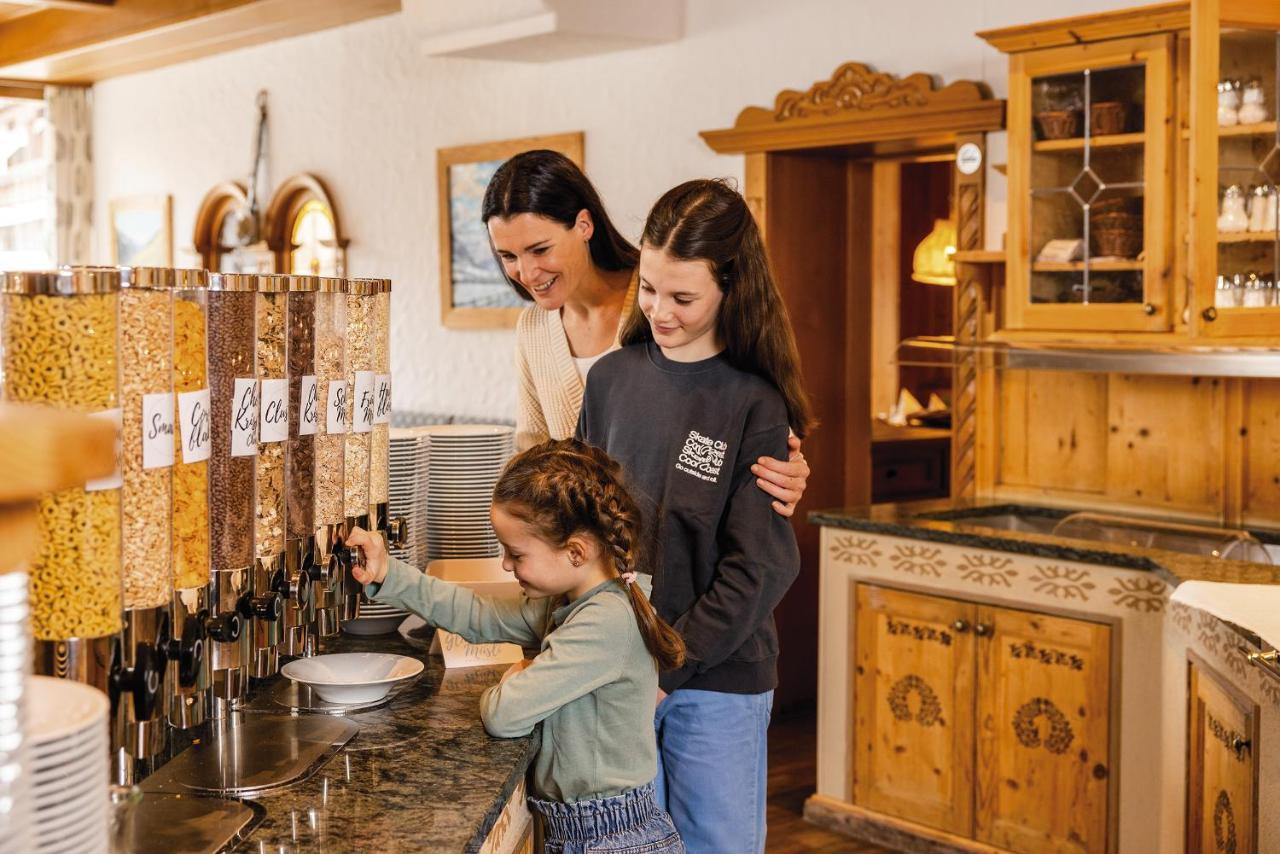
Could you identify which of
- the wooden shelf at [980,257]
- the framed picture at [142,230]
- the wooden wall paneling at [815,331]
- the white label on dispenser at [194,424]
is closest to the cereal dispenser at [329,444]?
the white label on dispenser at [194,424]

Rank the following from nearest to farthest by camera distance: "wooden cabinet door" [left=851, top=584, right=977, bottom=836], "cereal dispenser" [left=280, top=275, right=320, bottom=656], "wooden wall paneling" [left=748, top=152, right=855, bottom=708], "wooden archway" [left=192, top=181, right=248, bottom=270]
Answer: "cereal dispenser" [left=280, top=275, right=320, bottom=656] < "wooden cabinet door" [left=851, top=584, right=977, bottom=836] < "wooden wall paneling" [left=748, top=152, right=855, bottom=708] < "wooden archway" [left=192, top=181, right=248, bottom=270]

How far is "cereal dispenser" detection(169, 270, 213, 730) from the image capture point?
4.56 ft

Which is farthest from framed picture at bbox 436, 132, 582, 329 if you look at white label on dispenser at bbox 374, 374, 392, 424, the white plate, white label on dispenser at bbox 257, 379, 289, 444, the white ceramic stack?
the white ceramic stack

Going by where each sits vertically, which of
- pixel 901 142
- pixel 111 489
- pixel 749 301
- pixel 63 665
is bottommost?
pixel 63 665

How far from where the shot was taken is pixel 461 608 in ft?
6.68

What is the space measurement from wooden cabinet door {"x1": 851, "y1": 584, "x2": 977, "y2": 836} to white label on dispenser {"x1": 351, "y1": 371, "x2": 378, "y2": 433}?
240cm

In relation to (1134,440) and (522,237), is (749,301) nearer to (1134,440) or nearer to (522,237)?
(522,237)

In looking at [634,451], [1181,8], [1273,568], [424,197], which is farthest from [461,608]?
[424,197]

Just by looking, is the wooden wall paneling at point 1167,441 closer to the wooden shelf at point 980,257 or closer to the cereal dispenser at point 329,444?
the wooden shelf at point 980,257

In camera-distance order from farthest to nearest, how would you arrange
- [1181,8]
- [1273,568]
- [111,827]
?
[1181,8], [1273,568], [111,827]

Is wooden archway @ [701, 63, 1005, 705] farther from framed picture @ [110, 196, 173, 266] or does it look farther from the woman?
framed picture @ [110, 196, 173, 266]

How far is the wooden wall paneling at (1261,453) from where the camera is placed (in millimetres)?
3883

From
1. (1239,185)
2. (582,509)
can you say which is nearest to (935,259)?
(1239,185)

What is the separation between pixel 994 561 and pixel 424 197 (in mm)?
3895
